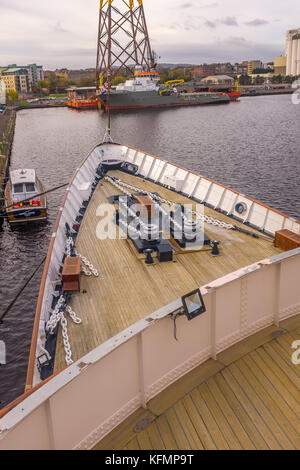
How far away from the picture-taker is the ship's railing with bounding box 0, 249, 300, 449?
12.8 ft

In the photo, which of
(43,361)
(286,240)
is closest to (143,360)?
(43,361)

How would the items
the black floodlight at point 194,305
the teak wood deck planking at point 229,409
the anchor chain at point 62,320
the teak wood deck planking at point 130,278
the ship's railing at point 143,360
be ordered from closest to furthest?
1. the ship's railing at point 143,360
2. the teak wood deck planking at point 229,409
3. the black floodlight at point 194,305
4. the anchor chain at point 62,320
5. the teak wood deck planking at point 130,278

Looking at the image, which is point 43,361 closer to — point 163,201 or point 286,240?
point 286,240

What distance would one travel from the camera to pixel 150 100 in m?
115

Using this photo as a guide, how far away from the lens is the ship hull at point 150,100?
111769 mm

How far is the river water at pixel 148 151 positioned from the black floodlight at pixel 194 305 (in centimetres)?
845

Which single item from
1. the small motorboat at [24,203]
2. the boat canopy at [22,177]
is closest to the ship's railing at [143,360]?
the small motorboat at [24,203]

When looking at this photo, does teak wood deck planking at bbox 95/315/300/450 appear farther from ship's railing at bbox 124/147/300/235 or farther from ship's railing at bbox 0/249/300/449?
ship's railing at bbox 124/147/300/235

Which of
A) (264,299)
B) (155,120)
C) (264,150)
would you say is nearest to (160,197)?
(264,299)

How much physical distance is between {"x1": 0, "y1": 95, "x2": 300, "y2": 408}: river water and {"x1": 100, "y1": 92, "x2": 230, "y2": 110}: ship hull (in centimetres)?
1056

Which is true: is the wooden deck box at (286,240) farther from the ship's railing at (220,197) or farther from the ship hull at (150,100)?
the ship hull at (150,100)

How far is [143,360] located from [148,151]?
161 feet

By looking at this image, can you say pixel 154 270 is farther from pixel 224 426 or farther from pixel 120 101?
pixel 120 101

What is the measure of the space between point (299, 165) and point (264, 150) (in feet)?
31.2
